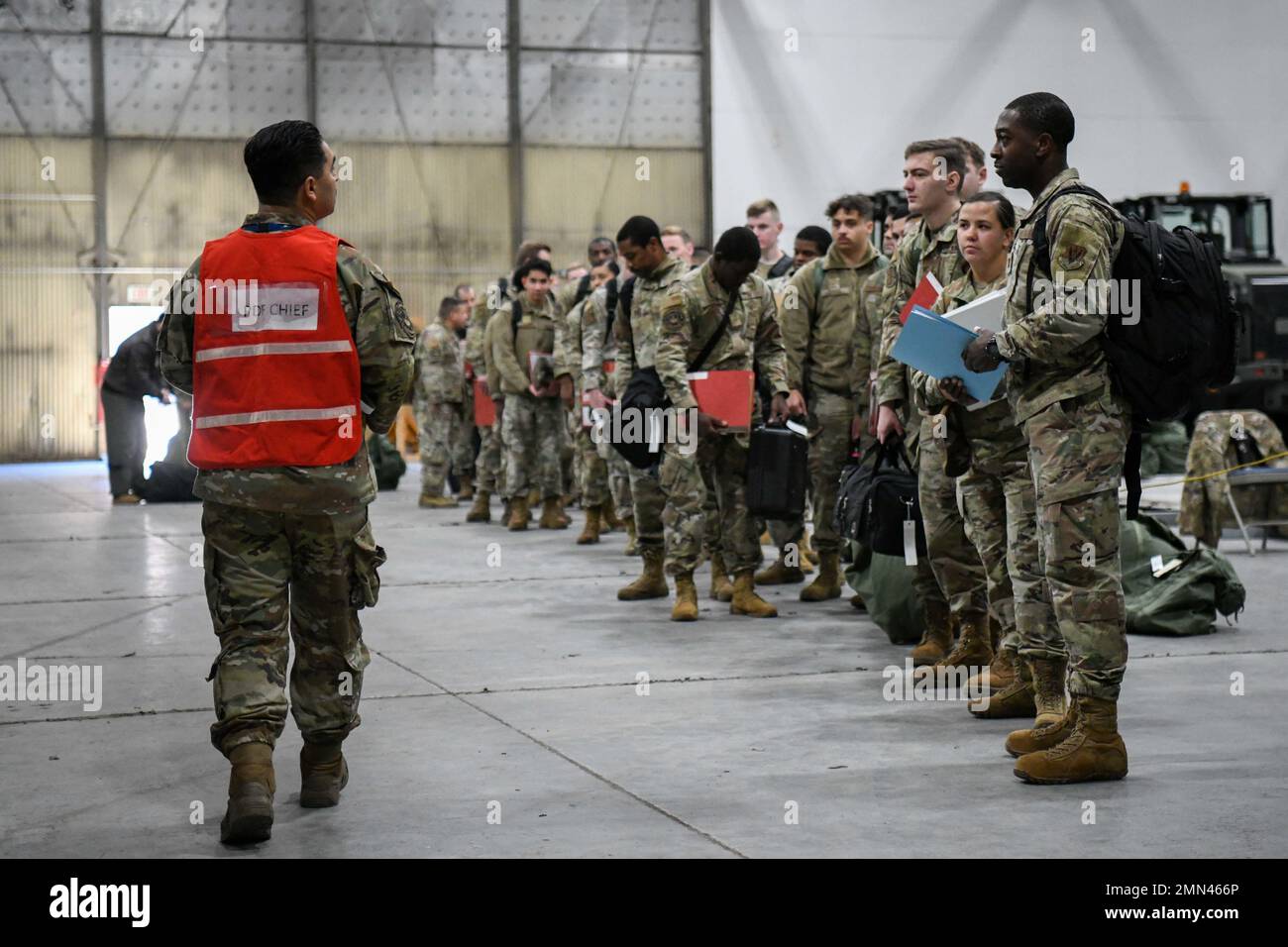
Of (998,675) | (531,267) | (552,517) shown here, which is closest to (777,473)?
(998,675)

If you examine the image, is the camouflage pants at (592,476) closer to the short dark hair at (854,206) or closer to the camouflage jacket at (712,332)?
the camouflage jacket at (712,332)

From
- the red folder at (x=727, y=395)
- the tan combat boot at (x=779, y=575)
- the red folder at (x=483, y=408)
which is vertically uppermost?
the red folder at (x=727, y=395)

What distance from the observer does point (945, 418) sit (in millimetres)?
5789

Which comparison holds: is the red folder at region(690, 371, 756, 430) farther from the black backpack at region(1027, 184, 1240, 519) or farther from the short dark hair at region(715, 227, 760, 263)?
the black backpack at region(1027, 184, 1240, 519)

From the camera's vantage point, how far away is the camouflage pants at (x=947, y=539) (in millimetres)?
6238

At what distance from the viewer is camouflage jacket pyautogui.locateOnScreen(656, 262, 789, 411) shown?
8086mm

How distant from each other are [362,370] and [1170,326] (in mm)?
2294

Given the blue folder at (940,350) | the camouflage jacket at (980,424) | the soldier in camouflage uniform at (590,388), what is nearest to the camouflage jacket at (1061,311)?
the blue folder at (940,350)

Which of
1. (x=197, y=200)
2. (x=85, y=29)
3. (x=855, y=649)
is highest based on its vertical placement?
(x=85, y=29)

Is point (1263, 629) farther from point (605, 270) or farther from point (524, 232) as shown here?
point (524, 232)

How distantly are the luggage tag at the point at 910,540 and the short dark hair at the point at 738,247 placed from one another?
5.86 feet
